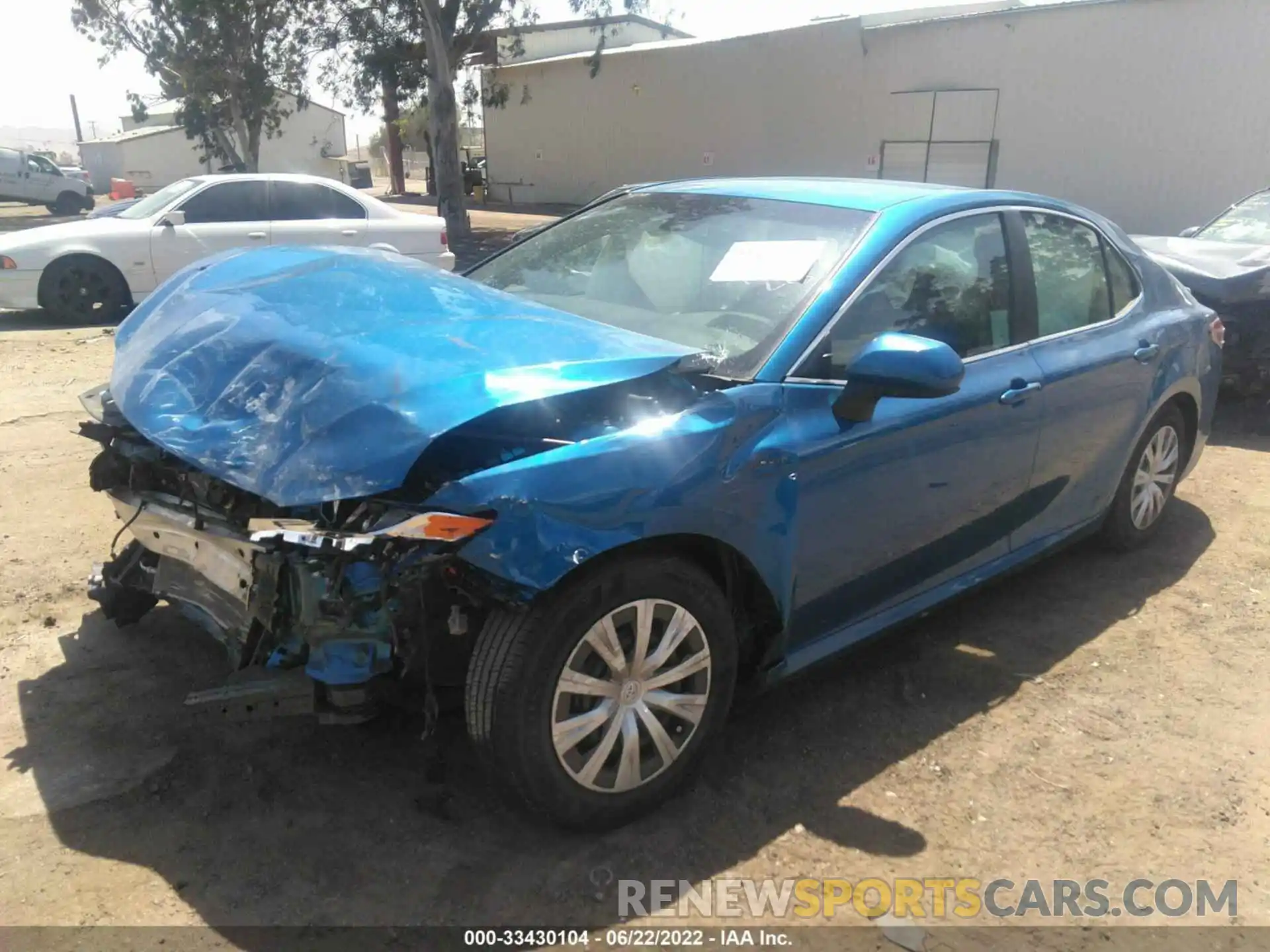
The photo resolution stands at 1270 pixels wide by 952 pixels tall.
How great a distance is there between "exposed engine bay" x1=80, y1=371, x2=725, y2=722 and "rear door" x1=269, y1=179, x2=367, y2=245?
330 inches

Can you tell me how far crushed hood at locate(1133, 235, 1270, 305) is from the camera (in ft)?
22.5

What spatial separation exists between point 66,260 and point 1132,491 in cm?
994

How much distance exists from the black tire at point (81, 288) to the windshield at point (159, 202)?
0.70 metres

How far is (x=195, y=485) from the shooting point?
9.58 feet

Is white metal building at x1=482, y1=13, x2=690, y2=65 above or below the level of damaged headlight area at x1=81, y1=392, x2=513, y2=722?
above

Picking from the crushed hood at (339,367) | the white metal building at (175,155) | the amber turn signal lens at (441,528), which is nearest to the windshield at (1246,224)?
the crushed hood at (339,367)

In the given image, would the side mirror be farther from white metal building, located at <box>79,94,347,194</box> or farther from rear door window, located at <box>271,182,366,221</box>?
white metal building, located at <box>79,94,347,194</box>

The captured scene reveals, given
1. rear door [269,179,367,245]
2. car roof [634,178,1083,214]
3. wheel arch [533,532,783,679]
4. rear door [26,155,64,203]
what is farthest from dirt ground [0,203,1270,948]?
rear door [26,155,64,203]

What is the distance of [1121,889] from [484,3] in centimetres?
2018

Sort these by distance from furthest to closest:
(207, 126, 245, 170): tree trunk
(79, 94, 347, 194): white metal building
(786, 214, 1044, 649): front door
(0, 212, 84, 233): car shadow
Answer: (79, 94, 347, 194): white metal building → (207, 126, 245, 170): tree trunk → (0, 212, 84, 233): car shadow → (786, 214, 1044, 649): front door

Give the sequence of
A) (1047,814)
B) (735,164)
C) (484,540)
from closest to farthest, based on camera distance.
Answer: (484,540) < (1047,814) < (735,164)

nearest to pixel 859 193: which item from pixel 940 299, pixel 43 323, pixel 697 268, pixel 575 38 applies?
pixel 940 299

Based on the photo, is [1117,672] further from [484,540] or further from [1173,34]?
[1173,34]

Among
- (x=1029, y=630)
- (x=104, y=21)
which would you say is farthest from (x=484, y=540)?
(x=104, y=21)
